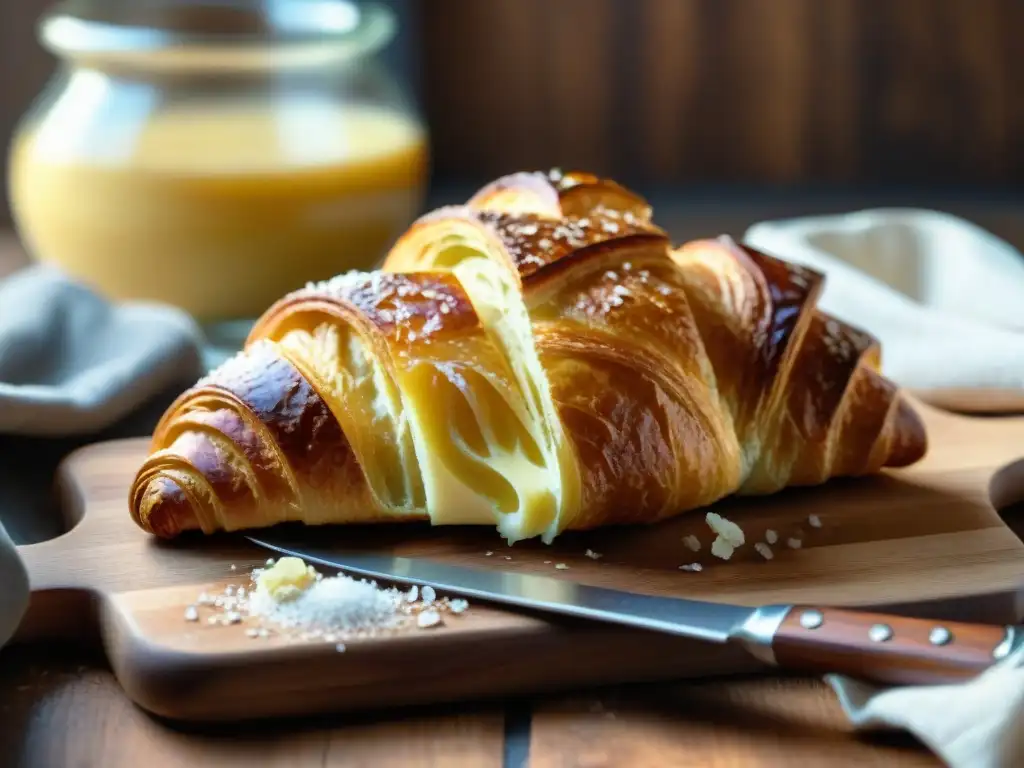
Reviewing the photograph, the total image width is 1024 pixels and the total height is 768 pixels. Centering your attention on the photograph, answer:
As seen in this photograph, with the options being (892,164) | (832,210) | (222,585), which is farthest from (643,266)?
(892,164)

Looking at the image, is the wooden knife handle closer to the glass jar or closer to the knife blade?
the knife blade

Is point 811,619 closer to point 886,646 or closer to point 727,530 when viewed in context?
point 886,646

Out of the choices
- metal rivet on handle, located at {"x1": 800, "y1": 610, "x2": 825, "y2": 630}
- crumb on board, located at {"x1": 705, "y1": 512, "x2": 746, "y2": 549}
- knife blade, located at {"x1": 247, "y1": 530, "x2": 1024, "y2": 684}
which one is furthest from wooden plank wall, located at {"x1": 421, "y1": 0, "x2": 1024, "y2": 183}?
metal rivet on handle, located at {"x1": 800, "y1": 610, "x2": 825, "y2": 630}

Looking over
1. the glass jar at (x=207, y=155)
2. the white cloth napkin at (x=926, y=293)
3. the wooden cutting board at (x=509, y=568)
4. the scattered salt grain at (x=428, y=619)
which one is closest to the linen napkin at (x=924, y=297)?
the white cloth napkin at (x=926, y=293)

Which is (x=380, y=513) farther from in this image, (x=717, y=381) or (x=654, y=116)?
(x=654, y=116)

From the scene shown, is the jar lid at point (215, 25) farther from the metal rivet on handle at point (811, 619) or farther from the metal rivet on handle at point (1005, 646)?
the metal rivet on handle at point (1005, 646)

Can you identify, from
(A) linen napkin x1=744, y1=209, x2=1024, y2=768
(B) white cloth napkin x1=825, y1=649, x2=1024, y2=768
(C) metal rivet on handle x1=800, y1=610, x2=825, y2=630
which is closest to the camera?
(B) white cloth napkin x1=825, y1=649, x2=1024, y2=768
